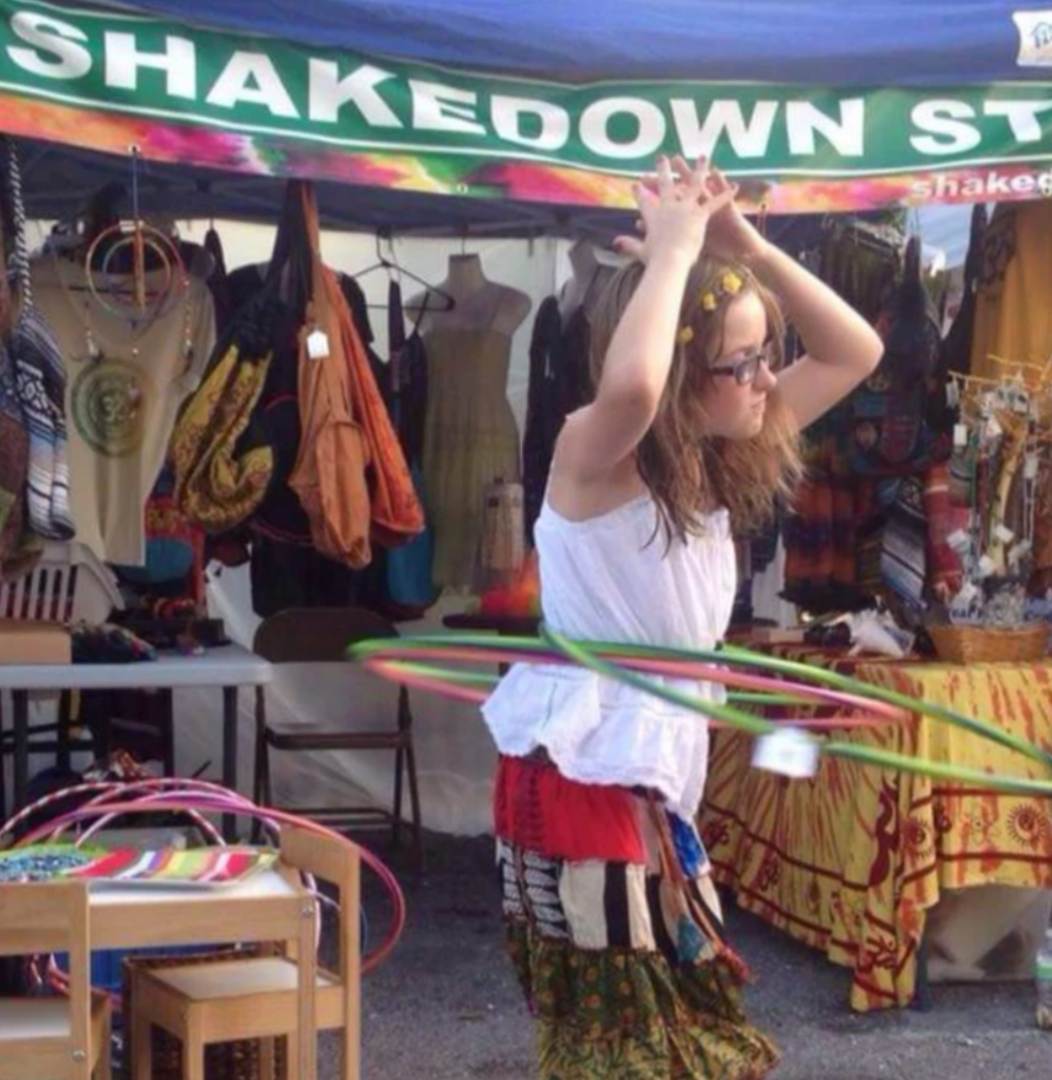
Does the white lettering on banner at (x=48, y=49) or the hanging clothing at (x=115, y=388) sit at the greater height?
the white lettering on banner at (x=48, y=49)

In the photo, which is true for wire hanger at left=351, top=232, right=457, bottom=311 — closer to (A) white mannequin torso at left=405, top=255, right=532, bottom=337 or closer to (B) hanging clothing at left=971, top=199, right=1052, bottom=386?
(A) white mannequin torso at left=405, top=255, right=532, bottom=337

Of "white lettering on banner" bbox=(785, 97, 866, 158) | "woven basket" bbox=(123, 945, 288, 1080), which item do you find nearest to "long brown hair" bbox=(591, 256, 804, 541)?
"woven basket" bbox=(123, 945, 288, 1080)

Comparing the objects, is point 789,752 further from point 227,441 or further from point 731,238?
point 227,441

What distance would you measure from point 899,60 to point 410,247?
2541mm

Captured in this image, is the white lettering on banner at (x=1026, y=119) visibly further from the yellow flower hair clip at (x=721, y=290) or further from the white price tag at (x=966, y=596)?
the yellow flower hair clip at (x=721, y=290)

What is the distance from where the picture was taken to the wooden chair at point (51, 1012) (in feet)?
10.0

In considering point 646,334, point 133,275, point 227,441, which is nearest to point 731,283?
point 646,334

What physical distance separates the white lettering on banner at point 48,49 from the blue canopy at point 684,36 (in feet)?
1.20

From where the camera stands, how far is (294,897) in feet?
10.7

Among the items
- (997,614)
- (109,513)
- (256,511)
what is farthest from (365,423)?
(997,614)

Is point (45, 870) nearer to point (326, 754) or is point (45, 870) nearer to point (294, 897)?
point (294, 897)

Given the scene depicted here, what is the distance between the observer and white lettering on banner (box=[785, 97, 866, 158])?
488cm

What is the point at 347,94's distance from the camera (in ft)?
14.9

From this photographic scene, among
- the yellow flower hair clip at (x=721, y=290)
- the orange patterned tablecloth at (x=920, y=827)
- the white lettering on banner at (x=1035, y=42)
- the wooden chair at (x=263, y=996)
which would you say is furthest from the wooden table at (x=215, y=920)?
the white lettering on banner at (x=1035, y=42)
